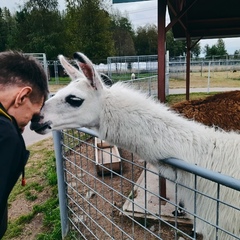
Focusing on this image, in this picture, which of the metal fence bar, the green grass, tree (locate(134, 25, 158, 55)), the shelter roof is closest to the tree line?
tree (locate(134, 25, 158, 55))

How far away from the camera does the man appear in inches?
39.8

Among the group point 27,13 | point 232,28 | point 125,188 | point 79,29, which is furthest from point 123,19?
point 125,188

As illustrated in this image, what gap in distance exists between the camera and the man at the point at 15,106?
1.01 metres

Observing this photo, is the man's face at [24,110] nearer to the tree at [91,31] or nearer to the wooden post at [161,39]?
the wooden post at [161,39]

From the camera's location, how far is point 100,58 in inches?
1063

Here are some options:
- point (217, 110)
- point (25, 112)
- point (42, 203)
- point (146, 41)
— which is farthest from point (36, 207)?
point (146, 41)

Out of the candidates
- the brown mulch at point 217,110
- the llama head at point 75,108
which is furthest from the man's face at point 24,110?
the brown mulch at point 217,110

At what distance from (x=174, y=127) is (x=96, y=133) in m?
0.63

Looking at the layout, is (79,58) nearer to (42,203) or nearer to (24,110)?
(24,110)

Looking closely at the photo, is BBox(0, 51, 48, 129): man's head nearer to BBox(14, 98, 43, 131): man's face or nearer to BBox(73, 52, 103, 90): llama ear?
BBox(14, 98, 43, 131): man's face

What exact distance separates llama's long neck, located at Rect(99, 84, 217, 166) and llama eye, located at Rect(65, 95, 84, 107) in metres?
0.22

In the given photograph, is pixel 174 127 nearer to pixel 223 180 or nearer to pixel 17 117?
pixel 223 180

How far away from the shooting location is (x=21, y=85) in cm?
125

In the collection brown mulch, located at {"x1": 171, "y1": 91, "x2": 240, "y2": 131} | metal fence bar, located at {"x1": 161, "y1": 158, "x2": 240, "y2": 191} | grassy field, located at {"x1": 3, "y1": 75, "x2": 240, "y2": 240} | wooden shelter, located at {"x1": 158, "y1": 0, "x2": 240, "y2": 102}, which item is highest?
wooden shelter, located at {"x1": 158, "y1": 0, "x2": 240, "y2": 102}
